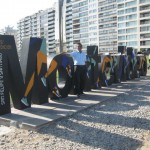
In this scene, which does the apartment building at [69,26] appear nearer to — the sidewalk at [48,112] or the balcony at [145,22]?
the balcony at [145,22]

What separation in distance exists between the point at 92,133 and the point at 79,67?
4.37 m

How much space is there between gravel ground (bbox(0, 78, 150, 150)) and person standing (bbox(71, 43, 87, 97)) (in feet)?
6.88

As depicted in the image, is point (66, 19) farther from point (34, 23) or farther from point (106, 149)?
point (106, 149)

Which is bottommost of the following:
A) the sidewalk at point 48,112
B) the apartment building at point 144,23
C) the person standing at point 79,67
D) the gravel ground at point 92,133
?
the gravel ground at point 92,133

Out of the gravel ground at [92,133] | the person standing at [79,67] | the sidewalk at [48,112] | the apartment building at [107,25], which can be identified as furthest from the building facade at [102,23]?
the gravel ground at [92,133]

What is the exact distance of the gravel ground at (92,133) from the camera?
573 centimetres

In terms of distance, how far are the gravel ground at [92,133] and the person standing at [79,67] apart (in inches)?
82.6

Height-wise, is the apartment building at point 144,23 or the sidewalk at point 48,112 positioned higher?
the apartment building at point 144,23

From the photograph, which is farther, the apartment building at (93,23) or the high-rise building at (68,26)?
the high-rise building at (68,26)

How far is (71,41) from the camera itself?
5153 inches

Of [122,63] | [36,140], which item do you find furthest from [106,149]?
[122,63]

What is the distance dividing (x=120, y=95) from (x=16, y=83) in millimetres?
4520

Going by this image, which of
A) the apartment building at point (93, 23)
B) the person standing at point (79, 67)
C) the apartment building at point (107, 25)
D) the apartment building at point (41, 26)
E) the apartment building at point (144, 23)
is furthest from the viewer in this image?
the apartment building at point (41, 26)

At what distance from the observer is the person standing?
10516 millimetres
